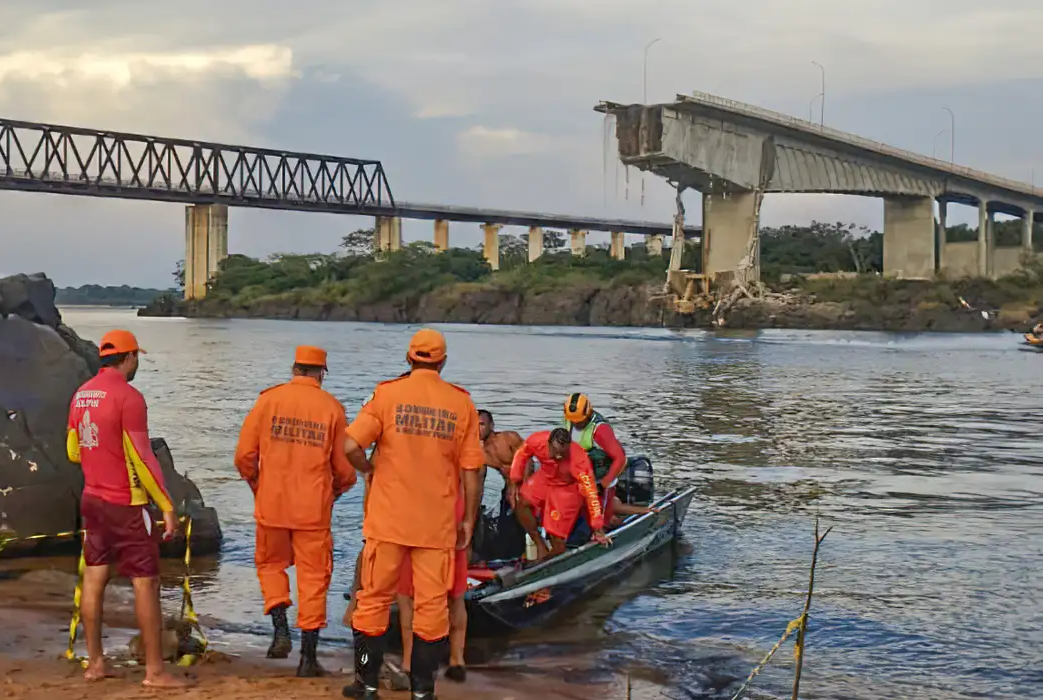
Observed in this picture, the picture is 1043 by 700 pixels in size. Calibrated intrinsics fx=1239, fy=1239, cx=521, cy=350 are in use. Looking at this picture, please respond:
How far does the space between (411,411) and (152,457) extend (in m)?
1.55

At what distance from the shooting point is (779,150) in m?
83.8

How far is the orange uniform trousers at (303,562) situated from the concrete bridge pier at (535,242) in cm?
14294

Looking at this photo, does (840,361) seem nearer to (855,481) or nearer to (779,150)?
(779,150)

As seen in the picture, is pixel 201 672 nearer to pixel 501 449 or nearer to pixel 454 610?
pixel 454 610

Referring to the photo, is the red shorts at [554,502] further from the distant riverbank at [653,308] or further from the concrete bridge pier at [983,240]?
the concrete bridge pier at [983,240]

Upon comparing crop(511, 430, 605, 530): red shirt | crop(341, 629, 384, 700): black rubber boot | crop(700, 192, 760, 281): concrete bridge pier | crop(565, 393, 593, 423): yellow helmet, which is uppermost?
crop(700, 192, 760, 281): concrete bridge pier

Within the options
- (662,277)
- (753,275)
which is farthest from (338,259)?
(753,275)

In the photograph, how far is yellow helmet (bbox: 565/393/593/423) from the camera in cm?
1078

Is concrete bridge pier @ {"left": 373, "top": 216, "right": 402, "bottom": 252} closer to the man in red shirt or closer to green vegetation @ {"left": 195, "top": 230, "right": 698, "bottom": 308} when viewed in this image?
green vegetation @ {"left": 195, "top": 230, "right": 698, "bottom": 308}

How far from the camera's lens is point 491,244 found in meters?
145

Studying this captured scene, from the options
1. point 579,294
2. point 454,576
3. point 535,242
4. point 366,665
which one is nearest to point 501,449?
point 454,576

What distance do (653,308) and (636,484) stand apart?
97383mm

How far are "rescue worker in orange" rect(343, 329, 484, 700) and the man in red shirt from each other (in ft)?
3.85

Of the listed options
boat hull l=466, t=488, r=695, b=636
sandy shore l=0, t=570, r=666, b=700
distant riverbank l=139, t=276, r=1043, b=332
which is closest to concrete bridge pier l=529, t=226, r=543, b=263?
distant riverbank l=139, t=276, r=1043, b=332
